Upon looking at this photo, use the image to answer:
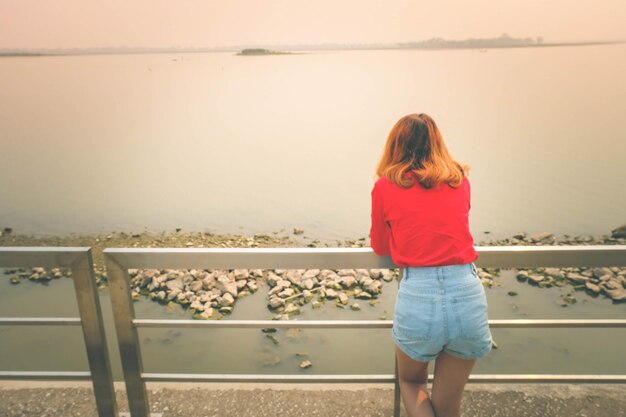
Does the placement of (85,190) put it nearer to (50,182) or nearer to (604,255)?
(50,182)

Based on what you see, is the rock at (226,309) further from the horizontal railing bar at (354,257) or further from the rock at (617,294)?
the rock at (617,294)

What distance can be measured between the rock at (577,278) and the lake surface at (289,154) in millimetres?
3566

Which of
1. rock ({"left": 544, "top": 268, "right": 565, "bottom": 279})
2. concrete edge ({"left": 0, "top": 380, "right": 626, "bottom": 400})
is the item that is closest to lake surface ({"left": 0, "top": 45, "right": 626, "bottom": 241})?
rock ({"left": 544, "top": 268, "right": 565, "bottom": 279})

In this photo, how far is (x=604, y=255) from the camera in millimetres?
1760

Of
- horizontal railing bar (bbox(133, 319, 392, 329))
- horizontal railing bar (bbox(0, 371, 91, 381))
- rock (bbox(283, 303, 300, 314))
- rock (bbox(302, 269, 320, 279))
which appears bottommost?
rock (bbox(283, 303, 300, 314))

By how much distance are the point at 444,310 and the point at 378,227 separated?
0.37 metres

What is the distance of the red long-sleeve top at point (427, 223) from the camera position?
1589 millimetres

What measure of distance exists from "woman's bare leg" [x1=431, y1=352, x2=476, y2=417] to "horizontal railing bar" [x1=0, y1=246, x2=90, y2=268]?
4.81 ft

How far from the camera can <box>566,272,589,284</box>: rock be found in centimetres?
727

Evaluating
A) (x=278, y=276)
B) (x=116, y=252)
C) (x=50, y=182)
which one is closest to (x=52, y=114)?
(x=50, y=182)

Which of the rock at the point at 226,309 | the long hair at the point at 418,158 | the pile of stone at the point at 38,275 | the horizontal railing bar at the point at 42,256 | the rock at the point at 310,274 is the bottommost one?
the rock at the point at 226,309

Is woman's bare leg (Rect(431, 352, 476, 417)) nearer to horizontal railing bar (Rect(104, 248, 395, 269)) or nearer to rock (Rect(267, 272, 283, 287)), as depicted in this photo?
horizontal railing bar (Rect(104, 248, 395, 269))

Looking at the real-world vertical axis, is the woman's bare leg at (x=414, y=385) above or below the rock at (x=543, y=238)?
above

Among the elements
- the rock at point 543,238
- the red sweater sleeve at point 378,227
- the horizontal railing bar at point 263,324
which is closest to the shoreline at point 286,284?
the rock at point 543,238
